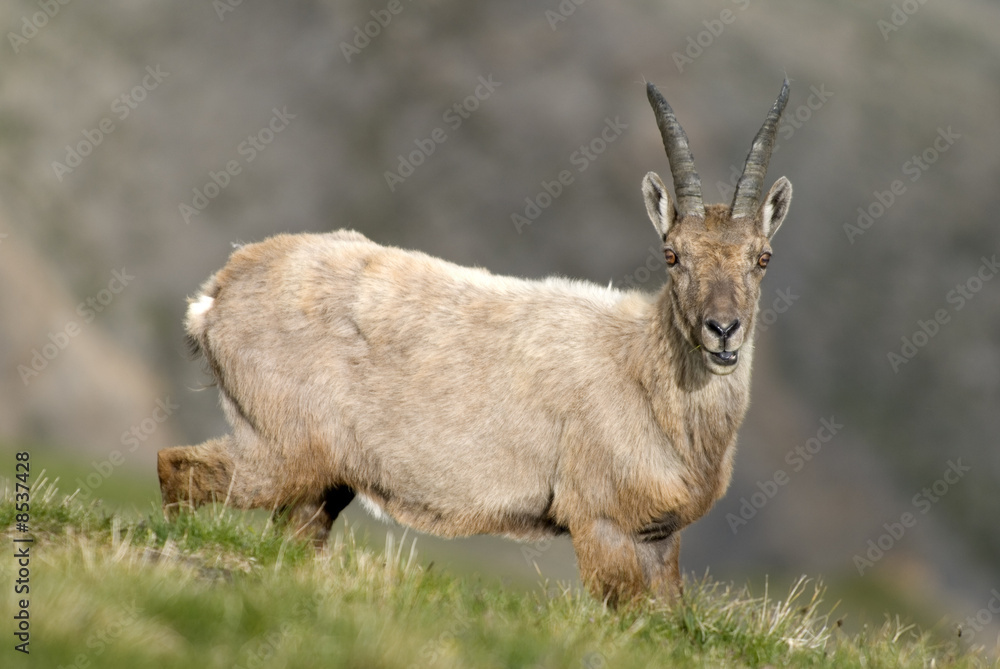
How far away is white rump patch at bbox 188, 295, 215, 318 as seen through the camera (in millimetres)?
7367

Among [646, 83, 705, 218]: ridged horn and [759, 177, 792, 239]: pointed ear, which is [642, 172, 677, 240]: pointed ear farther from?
[759, 177, 792, 239]: pointed ear

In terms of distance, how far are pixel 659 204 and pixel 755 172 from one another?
0.65 m

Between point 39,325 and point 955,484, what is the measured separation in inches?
1142

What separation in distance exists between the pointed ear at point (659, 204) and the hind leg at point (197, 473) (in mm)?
3324

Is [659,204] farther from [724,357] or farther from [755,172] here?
[724,357]

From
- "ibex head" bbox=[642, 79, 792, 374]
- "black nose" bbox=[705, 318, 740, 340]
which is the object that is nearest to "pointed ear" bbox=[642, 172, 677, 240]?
"ibex head" bbox=[642, 79, 792, 374]

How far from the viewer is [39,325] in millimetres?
33531

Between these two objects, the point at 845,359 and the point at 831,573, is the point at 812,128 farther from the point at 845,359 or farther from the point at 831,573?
the point at 831,573

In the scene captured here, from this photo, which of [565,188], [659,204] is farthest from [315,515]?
[565,188]

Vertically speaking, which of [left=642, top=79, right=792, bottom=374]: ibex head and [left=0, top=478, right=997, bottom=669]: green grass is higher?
[left=642, top=79, right=792, bottom=374]: ibex head

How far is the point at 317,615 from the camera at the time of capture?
13.8ft

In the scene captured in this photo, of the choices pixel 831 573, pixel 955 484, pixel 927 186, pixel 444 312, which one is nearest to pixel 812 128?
pixel 927 186

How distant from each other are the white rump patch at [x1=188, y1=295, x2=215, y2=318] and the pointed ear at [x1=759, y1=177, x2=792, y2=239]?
392 centimetres

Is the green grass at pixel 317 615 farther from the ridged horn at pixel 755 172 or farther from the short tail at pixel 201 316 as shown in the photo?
the ridged horn at pixel 755 172
